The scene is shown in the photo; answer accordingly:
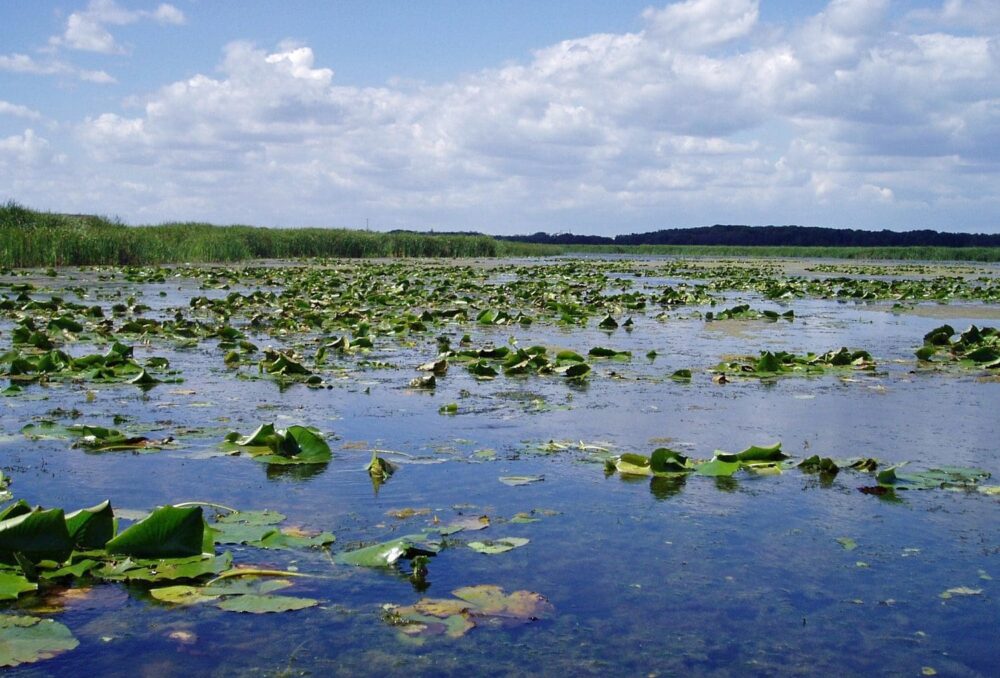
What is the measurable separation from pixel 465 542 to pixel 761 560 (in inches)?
45.6

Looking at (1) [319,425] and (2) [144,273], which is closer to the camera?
(1) [319,425]

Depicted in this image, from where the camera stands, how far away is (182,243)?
34750mm

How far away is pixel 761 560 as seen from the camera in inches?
144

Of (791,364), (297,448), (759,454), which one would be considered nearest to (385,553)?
(297,448)

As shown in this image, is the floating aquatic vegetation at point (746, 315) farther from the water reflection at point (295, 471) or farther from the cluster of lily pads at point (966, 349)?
the water reflection at point (295, 471)

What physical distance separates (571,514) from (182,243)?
109ft

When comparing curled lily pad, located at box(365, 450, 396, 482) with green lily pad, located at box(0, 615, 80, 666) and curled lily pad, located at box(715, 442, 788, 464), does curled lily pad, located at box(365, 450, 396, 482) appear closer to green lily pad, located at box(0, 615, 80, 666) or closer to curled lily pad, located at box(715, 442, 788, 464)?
curled lily pad, located at box(715, 442, 788, 464)

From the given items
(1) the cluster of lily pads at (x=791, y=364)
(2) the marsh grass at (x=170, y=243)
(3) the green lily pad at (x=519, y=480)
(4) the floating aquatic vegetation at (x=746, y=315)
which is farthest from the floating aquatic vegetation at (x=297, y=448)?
(2) the marsh grass at (x=170, y=243)

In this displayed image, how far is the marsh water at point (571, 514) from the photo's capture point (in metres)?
2.86

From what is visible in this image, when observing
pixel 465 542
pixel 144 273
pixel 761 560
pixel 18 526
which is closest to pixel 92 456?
pixel 18 526

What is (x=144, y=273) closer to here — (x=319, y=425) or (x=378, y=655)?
(x=319, y=425)

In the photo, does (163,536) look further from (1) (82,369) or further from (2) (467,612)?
(1) (82,369)

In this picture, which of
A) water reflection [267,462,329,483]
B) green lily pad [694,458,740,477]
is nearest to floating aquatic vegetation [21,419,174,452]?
water reflection [267,462,329,483]

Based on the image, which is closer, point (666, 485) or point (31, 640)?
point (31, 640)
